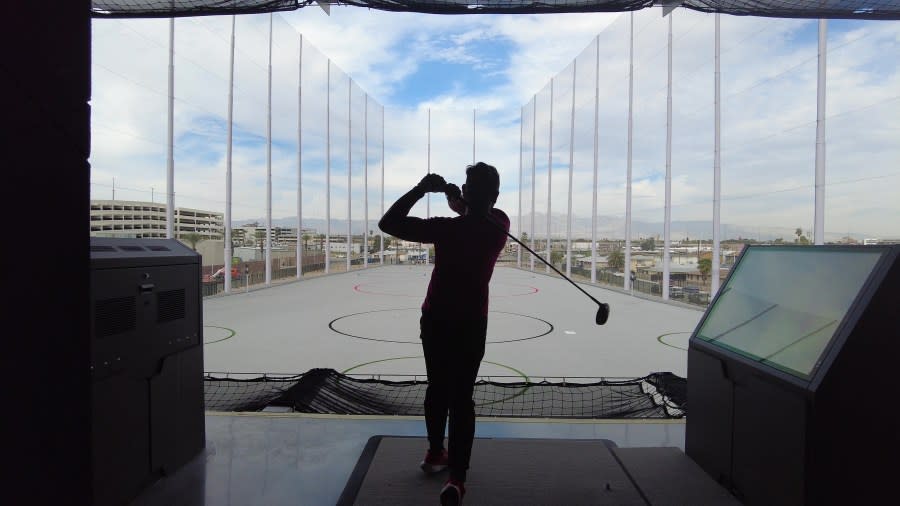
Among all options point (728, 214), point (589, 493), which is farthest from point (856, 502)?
point (728, 214)

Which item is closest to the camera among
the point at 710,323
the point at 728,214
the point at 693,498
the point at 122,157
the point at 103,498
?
the point at 103,498

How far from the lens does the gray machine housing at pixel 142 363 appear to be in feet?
5.92

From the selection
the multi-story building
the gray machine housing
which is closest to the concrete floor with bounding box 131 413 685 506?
the gray machine housing

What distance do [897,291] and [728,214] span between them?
783 centimetres

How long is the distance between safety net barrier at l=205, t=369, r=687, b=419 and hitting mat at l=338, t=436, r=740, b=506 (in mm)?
577

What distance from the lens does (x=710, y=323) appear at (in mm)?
2314

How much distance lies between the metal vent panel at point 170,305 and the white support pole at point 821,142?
7960 mm

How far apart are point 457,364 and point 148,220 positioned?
28.3 ft

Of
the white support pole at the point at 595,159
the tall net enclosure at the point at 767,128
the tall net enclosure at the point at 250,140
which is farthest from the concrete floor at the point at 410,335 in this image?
the white support pole at the point at 595,159

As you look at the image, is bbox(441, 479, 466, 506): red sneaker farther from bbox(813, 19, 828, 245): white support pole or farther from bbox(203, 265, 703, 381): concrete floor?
bbox(813, 19, 828, 245): white support pole

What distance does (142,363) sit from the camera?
2.02m

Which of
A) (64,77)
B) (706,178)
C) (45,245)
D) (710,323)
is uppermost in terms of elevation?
(706,178)

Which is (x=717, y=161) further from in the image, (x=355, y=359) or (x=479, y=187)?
(x=479, y=187)

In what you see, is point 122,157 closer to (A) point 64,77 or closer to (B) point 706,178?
(A) point 64,77
